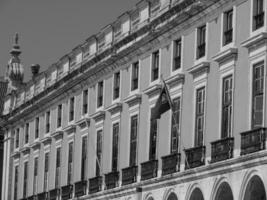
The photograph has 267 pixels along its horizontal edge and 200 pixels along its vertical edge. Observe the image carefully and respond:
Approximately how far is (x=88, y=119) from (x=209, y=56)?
1615cm

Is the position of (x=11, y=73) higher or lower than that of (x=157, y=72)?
higher

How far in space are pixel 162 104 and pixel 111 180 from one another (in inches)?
377

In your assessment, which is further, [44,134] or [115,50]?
[44,134]

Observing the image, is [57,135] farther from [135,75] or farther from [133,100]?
[133,100]

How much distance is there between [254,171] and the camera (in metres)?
38.6

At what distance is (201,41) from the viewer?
147 ft

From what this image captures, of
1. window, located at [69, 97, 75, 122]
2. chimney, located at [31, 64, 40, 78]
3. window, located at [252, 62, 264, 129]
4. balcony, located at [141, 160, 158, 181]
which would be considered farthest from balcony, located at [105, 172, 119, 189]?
chimney, located at [31, 64, 40, 78]

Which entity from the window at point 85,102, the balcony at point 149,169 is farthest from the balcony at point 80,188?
the balcony at point 149,169

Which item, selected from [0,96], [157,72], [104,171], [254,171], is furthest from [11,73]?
[254,171]

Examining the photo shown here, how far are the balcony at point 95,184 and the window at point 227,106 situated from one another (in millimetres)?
15202

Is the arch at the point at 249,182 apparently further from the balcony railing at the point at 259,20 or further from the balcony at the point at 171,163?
the balcony at the point at 171,163

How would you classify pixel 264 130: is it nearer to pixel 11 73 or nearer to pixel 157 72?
pixel 157 72

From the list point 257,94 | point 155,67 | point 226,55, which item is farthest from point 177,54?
point 257,94

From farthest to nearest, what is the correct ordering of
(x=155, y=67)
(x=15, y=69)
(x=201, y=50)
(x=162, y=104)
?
(x=15, y=69)
(x=155, y=67)
(x=162, y=104)
(x=201, y=50)
